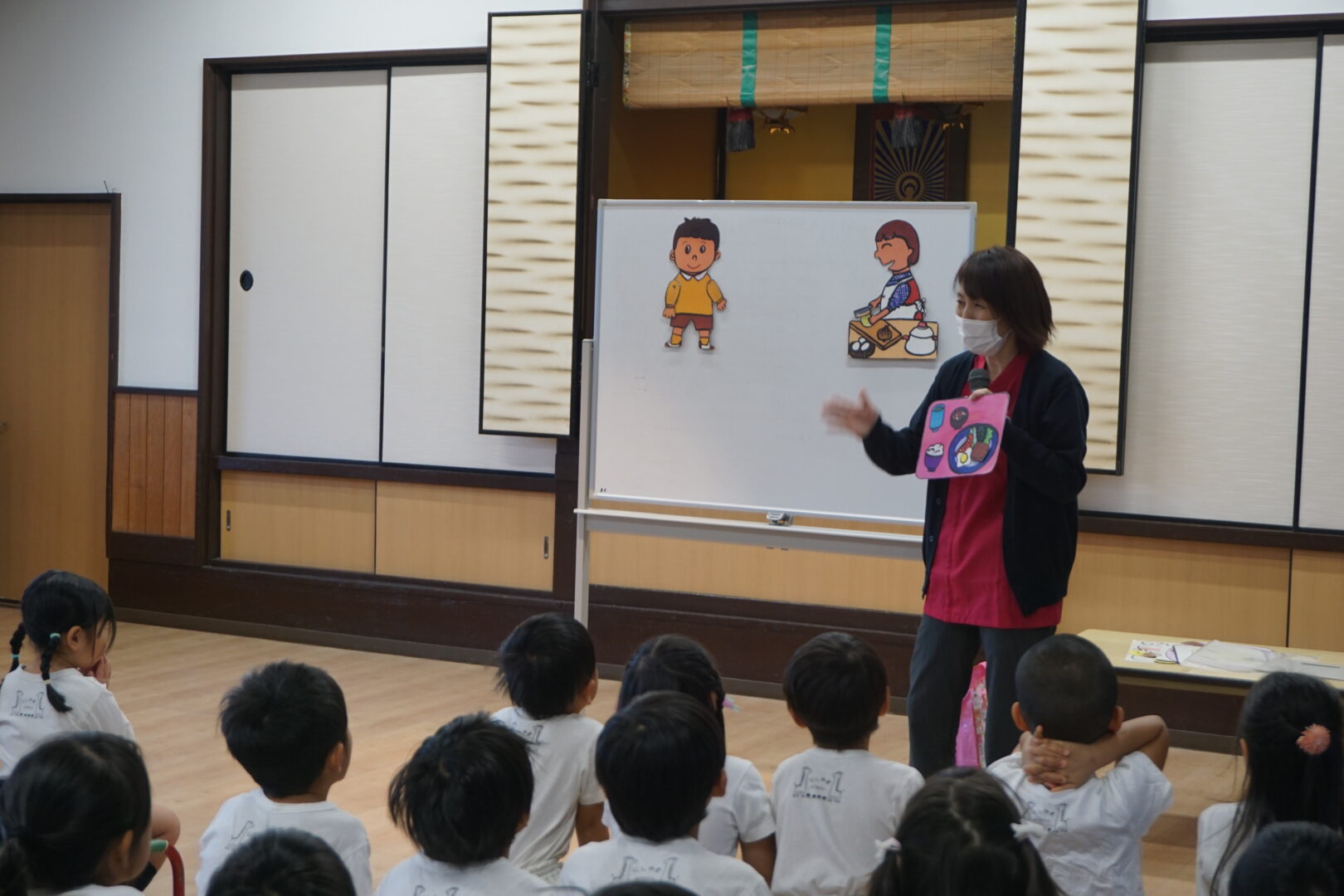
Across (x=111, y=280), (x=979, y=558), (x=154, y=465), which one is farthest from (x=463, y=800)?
(x=111, y=280)

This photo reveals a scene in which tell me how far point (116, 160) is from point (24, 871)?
216 inches

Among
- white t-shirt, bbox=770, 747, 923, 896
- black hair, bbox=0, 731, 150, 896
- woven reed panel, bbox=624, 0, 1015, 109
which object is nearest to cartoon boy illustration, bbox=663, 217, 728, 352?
woven reed panel, bbox=624, 0, 1015, 109

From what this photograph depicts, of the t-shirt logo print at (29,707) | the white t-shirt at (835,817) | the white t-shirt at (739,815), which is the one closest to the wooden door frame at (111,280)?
the t-shirt logo print at (29,707)

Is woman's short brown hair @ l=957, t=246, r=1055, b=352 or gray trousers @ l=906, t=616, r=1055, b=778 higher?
woman's short brown hair @ l=957, t=246, r=1055, b=352

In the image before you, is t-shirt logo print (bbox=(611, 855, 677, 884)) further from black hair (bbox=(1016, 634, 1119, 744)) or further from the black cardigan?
the black cardigan

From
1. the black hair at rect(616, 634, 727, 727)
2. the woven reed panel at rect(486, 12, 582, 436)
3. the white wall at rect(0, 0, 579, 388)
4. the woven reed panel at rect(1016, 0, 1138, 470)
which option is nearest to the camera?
the black hair at rect(616, 634, 727, 727)

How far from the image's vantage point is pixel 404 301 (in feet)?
19.1

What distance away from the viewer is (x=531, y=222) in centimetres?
548

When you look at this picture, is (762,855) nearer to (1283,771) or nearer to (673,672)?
(673,672)

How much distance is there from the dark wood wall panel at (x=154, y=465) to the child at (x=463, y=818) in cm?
486

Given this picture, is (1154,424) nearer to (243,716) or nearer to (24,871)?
(243,716)

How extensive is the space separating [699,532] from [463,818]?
263 centimetres

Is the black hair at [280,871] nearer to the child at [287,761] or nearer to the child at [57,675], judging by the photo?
→ the child at [287,761]

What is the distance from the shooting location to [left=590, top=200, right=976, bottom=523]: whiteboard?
415 cm
